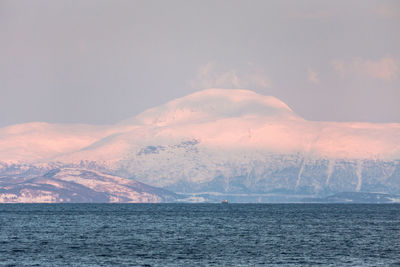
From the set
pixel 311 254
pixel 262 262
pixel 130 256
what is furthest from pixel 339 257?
pixel 130 256

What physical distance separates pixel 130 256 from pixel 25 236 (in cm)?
5616

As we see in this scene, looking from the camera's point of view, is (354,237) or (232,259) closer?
(232,259)

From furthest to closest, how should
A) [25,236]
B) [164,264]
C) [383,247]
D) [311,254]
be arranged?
[25,236] < [383,247] < [311,254] < [164,264]

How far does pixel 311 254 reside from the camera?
149 meters

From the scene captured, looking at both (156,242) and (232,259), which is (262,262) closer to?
(232,259)

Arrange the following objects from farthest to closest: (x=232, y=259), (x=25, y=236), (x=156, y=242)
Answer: (x=25, y=236) < (x=156, y=242) < (x=232, y=259)

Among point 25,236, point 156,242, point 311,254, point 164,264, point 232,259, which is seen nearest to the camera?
point 164,264

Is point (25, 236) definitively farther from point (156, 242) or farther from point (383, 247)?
point (383, 247)

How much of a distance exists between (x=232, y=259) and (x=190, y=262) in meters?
9.13

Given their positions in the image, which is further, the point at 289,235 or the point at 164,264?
the point at 289,235

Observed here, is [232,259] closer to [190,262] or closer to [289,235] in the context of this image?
[190,262]

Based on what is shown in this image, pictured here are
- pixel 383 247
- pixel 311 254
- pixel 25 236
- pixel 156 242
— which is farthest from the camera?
pixel 25 236

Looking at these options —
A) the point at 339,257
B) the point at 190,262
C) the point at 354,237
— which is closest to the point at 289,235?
the point at 354,237

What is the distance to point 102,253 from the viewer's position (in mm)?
147875
